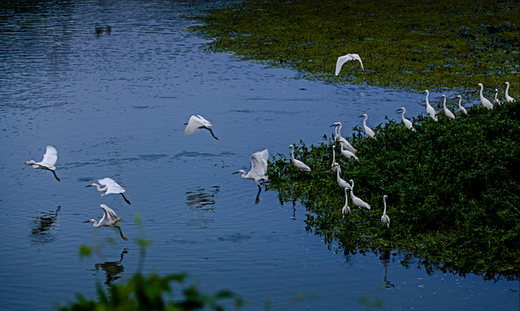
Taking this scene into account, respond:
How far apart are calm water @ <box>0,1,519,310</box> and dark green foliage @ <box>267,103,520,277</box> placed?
1.02ft

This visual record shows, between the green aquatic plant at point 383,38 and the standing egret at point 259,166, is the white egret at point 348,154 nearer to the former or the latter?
the standing egret at point 259,166

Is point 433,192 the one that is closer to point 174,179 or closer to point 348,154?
point 348,154

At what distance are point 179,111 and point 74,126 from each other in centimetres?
251

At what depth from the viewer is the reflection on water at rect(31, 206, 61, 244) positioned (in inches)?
388

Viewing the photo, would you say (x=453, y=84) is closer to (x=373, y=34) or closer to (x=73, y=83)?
(x=373, y=34)

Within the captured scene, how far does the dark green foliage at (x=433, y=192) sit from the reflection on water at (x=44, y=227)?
3.49 metres

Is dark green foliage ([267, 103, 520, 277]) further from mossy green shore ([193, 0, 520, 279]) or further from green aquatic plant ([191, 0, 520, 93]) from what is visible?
green aquatic plant ([191, 0, 520, 93])

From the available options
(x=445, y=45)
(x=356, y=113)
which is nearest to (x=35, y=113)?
(x=356, y=113)

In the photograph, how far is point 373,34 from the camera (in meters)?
25.7

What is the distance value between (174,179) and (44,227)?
259 cm

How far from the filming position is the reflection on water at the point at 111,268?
346 inches

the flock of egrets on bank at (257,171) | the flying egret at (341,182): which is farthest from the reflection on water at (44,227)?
the flying egret at (341,182)

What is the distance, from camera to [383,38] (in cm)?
2472

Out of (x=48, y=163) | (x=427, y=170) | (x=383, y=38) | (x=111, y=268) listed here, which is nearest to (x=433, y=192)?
(x=427, y=170)
